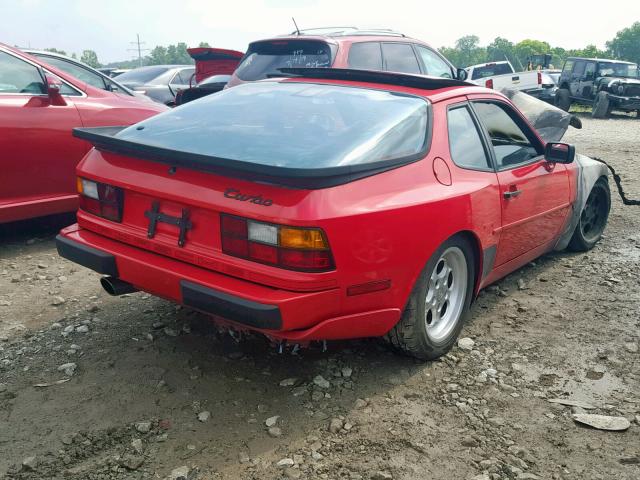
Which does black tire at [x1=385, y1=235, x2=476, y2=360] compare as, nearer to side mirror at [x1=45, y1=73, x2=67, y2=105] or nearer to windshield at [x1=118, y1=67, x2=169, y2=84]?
side mirror at [x1=45, y1=73, x2=67, y2=105]

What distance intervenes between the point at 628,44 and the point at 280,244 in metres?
130

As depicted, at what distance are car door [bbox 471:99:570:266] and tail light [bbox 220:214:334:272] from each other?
58.7 inches

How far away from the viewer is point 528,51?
404ft

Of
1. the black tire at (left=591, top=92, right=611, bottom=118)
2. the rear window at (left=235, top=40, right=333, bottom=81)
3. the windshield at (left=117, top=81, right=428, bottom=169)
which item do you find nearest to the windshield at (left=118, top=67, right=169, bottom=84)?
the rear window at (left=235, top=40, right=333, bottom=81)

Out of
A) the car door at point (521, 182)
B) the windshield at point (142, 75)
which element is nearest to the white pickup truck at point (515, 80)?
the windshield at point (142, 75)

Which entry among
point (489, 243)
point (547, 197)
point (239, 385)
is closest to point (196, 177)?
point (239, 385)

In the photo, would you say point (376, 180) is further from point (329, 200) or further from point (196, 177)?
point (196, 177)

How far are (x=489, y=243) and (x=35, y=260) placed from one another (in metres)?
3.22

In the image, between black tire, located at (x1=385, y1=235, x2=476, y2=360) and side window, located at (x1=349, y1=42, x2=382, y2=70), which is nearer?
black tire, located at (x1=385, y1=235, x2=476, y2=360)

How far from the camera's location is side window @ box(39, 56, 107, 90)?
19.3 feet

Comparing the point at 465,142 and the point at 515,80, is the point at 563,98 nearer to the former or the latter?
the point at 515,80

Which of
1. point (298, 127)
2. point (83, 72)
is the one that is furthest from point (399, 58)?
point (298, 127)

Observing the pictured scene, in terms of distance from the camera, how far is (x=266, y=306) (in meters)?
2.44

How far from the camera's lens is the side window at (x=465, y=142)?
328 centimetres
